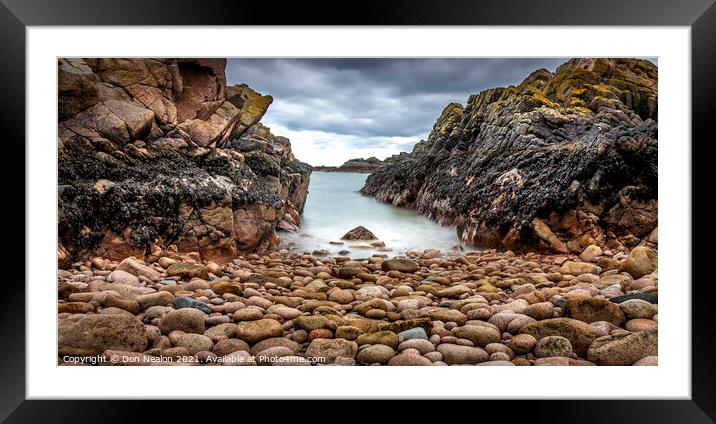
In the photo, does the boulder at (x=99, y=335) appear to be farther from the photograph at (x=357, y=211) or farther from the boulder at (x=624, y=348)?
the boulder at (x=624, y=348)

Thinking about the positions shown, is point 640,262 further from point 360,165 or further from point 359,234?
point 360,165

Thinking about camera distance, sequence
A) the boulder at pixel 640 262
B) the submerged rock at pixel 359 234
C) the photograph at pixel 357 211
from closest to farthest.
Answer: the photograph at pixel 357 211, the boulder at pixel 640 262, the submerged rock at pixel 359 234

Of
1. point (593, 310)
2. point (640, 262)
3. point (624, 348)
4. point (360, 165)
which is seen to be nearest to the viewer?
point (624, 348)

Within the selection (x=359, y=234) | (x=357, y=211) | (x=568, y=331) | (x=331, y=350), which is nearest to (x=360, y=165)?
(x=357, y=211)

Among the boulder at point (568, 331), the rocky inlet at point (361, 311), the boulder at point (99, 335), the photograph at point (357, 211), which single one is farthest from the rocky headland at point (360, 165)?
the boulder at point (99, 335)

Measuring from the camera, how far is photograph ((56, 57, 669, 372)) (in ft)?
7.35

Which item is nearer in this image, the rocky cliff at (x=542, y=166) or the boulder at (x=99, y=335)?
the boulder at (x=99, y=335)

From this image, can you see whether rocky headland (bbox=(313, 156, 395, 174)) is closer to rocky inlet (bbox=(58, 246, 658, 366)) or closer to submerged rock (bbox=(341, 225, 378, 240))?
submerged rock (bbox=(341, 225, 378, 240))

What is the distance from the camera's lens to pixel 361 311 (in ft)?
7.97

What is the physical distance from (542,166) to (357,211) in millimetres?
1428

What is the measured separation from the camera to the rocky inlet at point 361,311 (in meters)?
2.19

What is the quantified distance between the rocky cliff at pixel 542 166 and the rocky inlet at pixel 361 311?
0.82ft

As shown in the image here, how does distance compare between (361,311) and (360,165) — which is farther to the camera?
(360,165)
